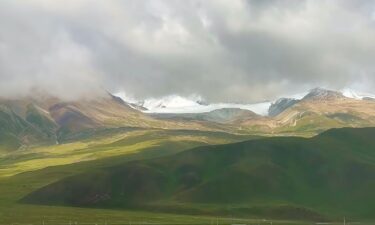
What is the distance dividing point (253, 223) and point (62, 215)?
6473 cm

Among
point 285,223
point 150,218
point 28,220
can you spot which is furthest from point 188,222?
point 28,220

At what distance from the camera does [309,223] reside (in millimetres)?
198250

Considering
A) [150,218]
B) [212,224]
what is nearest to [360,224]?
[212,224]

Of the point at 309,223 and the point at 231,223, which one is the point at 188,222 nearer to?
the point at 231,223

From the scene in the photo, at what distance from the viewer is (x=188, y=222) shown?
177 metres

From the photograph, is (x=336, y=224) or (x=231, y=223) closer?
(x=231, y=223)

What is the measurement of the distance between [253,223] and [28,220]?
70093 mm

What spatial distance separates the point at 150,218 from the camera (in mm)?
190875

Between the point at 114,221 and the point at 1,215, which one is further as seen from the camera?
the point at 1,215

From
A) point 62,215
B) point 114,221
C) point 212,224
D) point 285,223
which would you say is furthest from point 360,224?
point 62,215

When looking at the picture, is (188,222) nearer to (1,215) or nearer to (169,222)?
(169,222)

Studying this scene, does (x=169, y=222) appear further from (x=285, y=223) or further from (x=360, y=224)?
(x=360, y=224)

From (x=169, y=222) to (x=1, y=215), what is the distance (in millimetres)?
61162

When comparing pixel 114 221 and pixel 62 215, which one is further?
pixel 62 215
